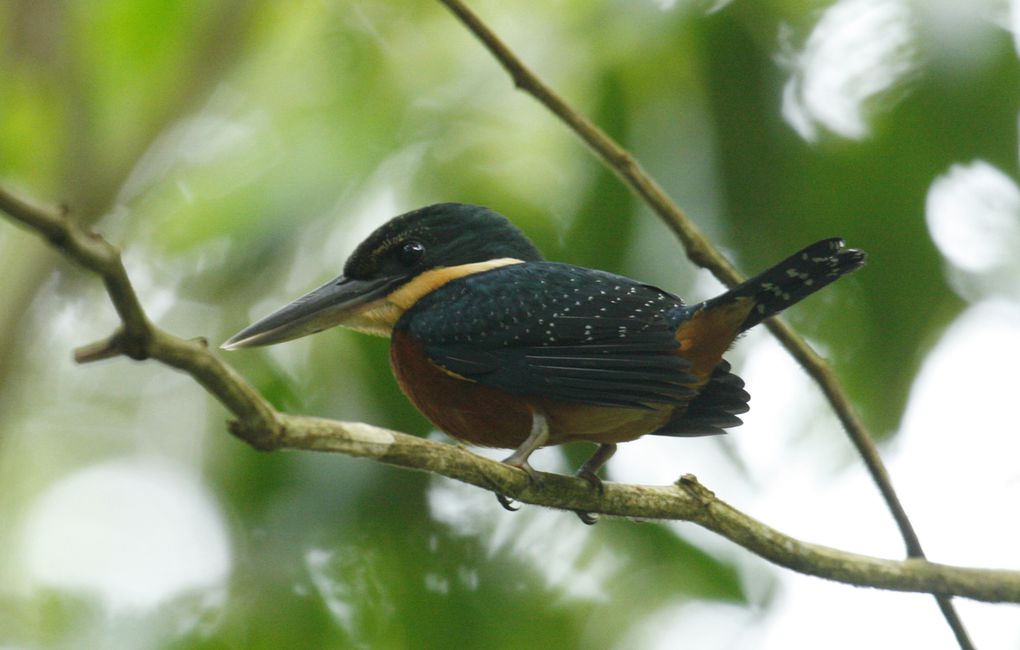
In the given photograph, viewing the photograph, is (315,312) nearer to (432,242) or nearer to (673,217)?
(432,242)

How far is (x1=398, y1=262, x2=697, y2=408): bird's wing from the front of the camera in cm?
280

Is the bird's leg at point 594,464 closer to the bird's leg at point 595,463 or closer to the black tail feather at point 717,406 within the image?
the bird's leg at point 595,463

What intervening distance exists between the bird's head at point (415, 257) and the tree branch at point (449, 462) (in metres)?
0.72

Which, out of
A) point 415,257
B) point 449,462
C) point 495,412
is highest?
point 415,257

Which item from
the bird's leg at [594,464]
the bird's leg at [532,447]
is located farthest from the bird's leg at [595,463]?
the bird's leg at [532,447]

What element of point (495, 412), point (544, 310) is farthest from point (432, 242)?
point (495, 412)

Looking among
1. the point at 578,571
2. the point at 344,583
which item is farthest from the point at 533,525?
the point at 344,583

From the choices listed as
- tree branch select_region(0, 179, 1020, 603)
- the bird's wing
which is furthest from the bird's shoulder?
tree branch select_region(0, 179, 1020, 603)

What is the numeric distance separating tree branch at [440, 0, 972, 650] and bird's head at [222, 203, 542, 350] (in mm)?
423

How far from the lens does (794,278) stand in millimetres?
2736

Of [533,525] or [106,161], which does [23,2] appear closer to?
[106,161]

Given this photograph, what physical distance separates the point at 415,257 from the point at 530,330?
0.44 m

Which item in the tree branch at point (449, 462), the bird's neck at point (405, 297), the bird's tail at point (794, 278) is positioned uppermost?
the bird's tail at point (794, 278)

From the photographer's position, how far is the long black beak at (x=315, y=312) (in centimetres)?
275
